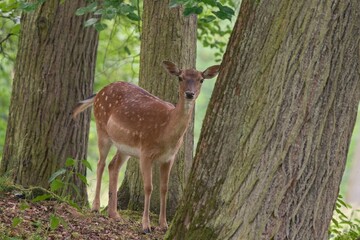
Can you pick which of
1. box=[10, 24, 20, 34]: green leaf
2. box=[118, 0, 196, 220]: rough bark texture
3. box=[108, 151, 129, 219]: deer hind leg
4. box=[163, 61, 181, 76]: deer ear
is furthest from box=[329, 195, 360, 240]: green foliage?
box=[10, 24, 20, 34]: green leaf

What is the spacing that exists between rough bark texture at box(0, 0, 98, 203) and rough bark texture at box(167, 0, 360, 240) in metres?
3.35

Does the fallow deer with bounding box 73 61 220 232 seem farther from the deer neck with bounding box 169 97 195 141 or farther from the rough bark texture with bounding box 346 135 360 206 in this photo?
the rough bark texture with bounding box 346 135 360 206

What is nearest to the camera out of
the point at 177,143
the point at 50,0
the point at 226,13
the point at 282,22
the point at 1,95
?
the point at 282,22

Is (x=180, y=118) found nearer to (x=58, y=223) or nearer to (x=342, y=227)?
(x=58, y=223)

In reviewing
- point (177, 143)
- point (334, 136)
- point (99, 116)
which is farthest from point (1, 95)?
point (334, 136)

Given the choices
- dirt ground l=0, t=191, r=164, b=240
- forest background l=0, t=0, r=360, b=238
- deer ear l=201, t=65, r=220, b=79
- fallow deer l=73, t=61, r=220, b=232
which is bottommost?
dirt ground l=0, t=191, r=164, b=240

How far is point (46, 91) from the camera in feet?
26.9

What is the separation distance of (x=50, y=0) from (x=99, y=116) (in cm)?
126

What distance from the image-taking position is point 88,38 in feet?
27.3

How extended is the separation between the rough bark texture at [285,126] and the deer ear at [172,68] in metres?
2.37

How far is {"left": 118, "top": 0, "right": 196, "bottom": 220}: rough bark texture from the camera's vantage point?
26.6ft

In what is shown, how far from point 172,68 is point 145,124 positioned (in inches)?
27.1

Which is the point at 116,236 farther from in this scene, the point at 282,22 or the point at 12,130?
the point at 282,22

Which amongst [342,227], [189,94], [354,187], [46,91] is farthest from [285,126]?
[354,187]
